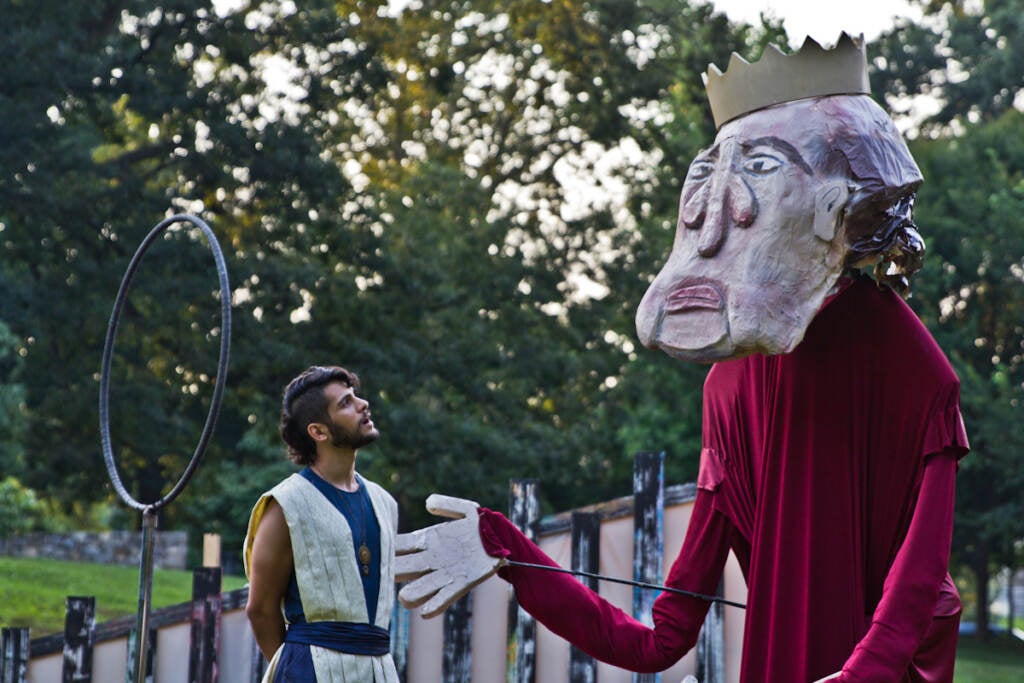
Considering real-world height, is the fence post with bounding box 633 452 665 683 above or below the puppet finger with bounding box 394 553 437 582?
above

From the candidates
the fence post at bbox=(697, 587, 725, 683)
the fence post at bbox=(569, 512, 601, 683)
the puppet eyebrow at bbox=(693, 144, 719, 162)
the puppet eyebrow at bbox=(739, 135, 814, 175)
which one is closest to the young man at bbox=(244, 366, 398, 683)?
the puppet eyebrow at bbox=(693, 144, 719, 162)

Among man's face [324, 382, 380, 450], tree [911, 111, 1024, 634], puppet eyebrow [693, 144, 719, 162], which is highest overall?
tree [911, 111, 1024, 634]

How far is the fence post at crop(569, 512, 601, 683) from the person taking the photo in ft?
14.6

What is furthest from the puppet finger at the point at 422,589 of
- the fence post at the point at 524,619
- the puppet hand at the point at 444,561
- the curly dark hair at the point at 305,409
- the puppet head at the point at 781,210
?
the fence post at the point at 524,619

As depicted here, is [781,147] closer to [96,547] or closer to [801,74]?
[801,74]

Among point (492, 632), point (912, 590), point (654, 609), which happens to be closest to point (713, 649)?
point (492, 632)

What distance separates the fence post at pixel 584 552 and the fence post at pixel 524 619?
0.13 meters

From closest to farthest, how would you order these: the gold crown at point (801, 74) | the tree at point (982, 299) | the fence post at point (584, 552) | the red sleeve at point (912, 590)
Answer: the red sleeve at point (912, 590), the gold crown at point (801, 74), the fence post at point (584, 552), the tree at point (982, 299)

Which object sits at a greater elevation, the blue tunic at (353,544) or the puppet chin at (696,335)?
the puppet chin at (696,335)

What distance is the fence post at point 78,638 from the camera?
4.73 m

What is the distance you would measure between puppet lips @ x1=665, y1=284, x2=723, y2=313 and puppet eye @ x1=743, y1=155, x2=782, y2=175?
264mm

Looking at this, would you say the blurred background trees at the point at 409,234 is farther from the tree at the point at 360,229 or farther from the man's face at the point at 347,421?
the man's face at the point at 347,421

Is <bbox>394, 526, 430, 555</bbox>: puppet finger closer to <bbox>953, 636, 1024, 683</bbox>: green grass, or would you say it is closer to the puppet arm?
the puppet arm

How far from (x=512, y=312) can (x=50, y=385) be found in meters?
4.66
